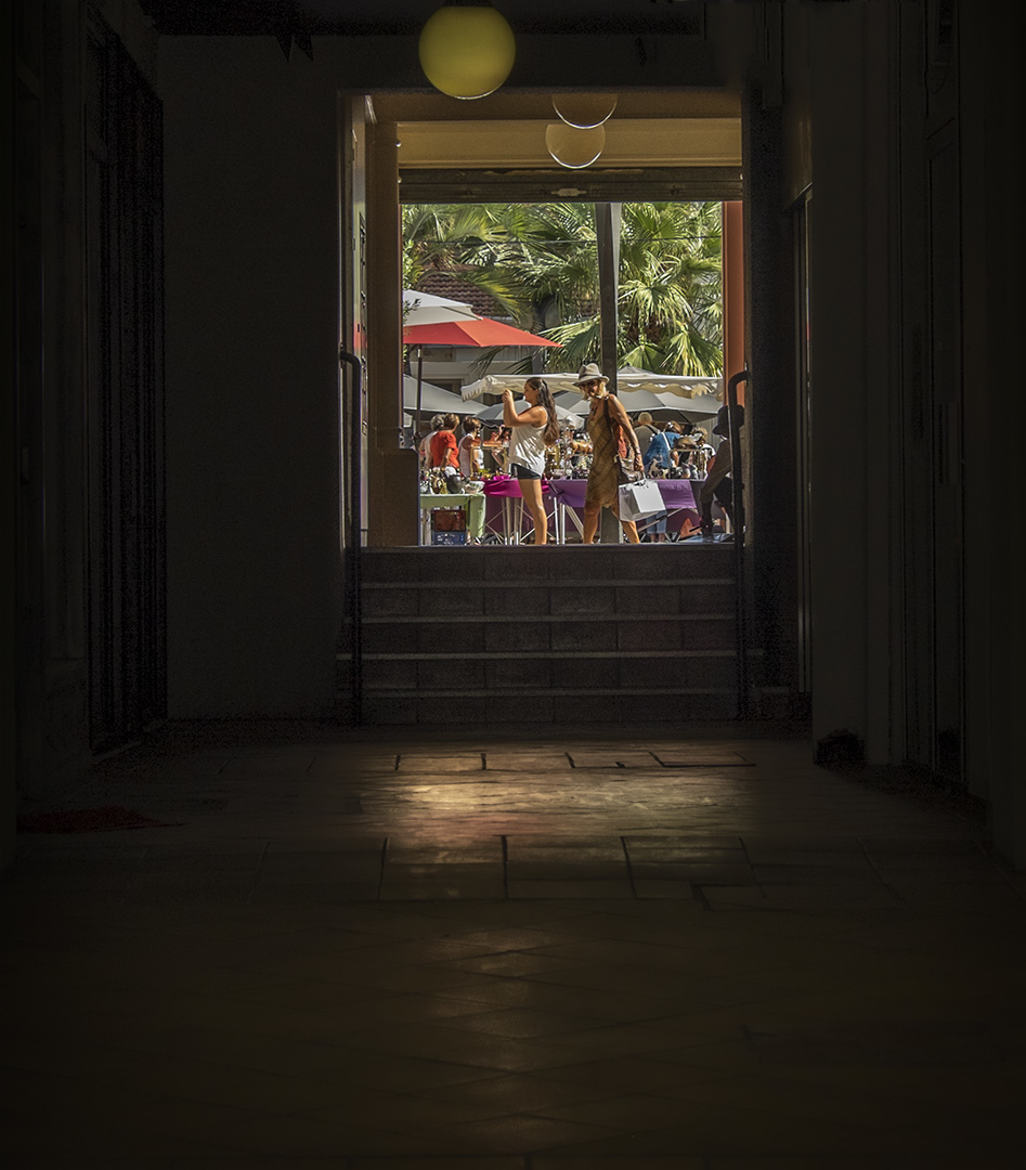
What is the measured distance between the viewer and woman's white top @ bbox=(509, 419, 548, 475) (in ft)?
38.4

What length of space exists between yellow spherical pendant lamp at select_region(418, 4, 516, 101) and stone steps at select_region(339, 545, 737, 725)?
234 centimetres

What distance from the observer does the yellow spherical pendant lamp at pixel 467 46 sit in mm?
6199

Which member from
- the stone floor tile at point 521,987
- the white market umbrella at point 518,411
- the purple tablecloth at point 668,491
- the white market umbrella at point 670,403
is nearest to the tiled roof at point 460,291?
the white market umbrella at point 518,411

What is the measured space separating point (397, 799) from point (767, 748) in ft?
5.83

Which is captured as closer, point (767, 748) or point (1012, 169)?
point (1012, 169)

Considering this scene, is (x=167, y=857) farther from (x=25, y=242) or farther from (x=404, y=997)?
(x=25, y=242)

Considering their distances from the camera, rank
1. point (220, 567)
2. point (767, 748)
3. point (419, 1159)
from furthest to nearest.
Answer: point (220, 567) → point (767, 748) → point (419, 1159)

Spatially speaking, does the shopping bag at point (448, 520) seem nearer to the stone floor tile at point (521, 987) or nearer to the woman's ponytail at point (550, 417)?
the woman's ponytail at point (550, 417)

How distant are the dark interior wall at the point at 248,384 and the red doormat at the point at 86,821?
3.05m

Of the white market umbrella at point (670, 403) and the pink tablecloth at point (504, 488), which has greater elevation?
the white market umbrella at point (670, 403)

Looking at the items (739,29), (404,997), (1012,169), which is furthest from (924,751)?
(739,29)

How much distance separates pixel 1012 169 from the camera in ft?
Answer: 11.3

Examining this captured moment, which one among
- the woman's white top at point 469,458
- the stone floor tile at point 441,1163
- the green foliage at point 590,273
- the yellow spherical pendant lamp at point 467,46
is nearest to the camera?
the stone floor tile at point 441,1163

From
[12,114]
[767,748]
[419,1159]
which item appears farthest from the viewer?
[767,748]
